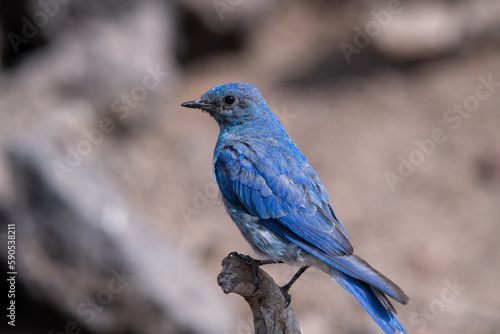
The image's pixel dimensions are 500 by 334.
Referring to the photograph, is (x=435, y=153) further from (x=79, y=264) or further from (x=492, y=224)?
(x=79, y=264)

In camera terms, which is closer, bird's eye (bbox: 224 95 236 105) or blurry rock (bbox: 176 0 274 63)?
bird's eye (bbox: 224 95 236 105)

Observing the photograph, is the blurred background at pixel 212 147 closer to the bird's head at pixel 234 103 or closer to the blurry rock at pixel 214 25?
the blurry rock at pixel 214 25

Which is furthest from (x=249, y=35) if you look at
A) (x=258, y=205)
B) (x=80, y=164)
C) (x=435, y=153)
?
(x=258, y=205)

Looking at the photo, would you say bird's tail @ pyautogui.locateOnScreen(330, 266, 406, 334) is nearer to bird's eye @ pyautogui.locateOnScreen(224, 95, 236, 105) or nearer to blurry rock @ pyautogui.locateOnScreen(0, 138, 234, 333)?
bird's eye @ pyautogui.locateOnScreen(224, 95, 236, 105)

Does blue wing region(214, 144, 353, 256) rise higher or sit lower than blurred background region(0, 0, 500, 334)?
lower

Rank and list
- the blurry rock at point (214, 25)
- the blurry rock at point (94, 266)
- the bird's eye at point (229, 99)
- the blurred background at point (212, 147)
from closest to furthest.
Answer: the bird's eye at point (229, 99) < the blurry rock at point (94, 266) < the blurred background at point (212, 147) < the blurry rock at point (214, 25)

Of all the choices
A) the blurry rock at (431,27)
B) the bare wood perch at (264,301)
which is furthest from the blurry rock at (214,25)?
the bare wood perch at (264,301)

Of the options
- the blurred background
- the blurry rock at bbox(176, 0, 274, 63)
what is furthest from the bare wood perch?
the blurry rock at bbox(176, 0, 274, 63)
